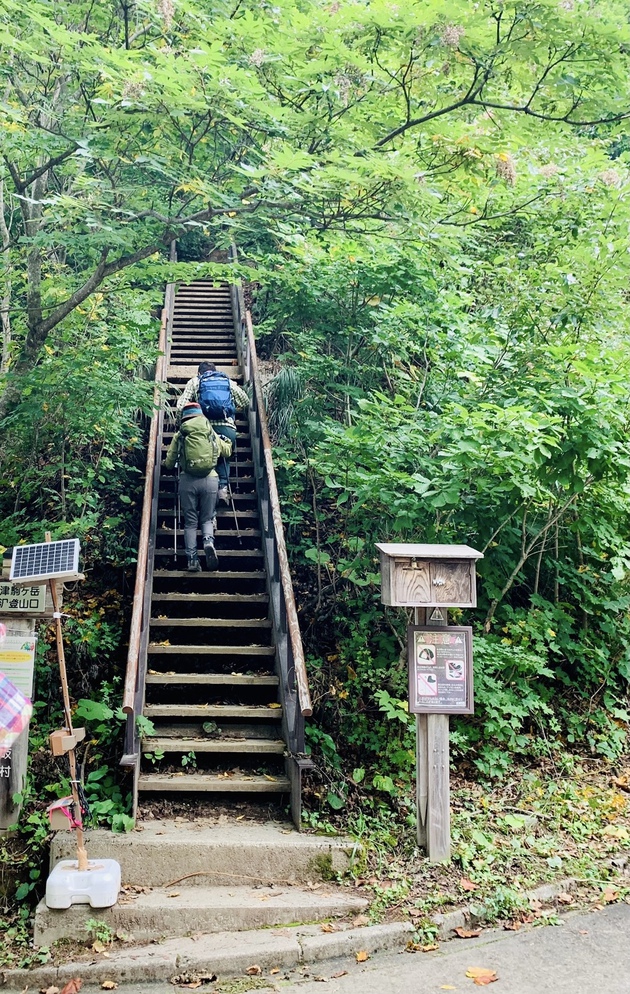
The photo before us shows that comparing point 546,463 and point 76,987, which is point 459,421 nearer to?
point 546,463

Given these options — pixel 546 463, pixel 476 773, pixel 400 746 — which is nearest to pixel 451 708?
pixel 400 746

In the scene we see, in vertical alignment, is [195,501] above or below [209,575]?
above

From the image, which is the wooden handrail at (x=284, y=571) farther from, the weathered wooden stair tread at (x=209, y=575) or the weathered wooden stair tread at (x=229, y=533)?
the weathered wooden stair tread at (x=229, y=533)

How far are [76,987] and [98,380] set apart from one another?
17.7 ft

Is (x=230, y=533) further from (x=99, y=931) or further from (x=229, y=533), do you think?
(x=99, y=931)

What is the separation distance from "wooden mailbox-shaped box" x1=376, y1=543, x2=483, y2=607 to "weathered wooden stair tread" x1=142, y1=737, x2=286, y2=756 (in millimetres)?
1664

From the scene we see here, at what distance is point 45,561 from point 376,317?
176 inches

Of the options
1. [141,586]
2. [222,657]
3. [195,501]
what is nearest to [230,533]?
[195,501]

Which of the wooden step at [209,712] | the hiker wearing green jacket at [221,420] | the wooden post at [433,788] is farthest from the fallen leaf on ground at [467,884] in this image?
the hiker wearing green jacket at [221,420]

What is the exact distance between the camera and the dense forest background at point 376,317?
209 inches

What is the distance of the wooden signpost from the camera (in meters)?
4.78

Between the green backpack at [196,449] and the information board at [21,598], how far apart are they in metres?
2.56

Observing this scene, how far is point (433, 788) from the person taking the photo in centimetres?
479

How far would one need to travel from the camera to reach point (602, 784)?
19.9 feet
